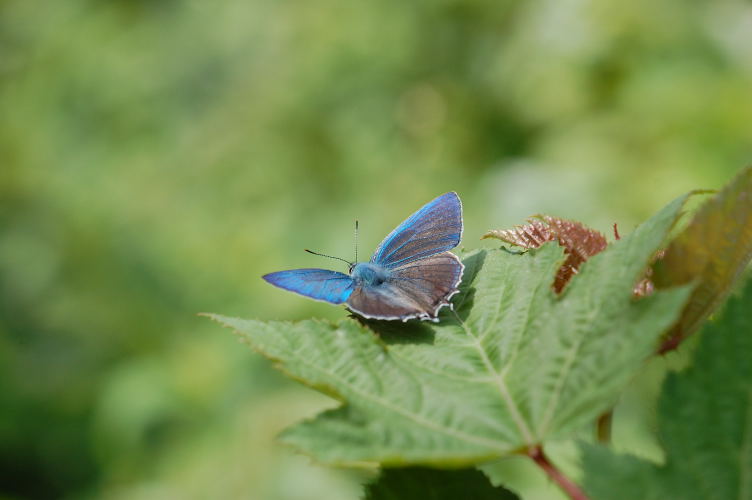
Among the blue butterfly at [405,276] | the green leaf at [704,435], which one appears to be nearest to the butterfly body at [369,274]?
the blue butterfly at [405,276]

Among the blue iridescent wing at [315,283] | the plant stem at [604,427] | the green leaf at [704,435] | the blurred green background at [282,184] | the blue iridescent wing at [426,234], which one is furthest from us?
the blurred green background at [282,184]

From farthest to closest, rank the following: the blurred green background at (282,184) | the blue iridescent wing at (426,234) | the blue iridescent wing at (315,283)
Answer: the blurred green background at (282,184) < the blue iridescent wing at (426,234) < the blue iridescent wing at (315,283)

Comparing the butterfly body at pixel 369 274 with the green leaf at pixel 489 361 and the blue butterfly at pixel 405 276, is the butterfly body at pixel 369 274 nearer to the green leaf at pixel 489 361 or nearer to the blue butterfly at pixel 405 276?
the blue butterfly at pixel 405 276

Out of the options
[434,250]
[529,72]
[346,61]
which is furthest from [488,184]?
[434,250]

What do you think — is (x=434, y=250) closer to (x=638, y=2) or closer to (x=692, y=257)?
(x=692, y=257)

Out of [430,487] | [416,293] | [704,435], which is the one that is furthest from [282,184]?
[704,435]

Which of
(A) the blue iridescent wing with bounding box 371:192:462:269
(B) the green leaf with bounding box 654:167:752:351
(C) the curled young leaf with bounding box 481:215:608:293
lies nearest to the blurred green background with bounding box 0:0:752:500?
(A) the blue iridescent wing with bounding box 371:192:462:269

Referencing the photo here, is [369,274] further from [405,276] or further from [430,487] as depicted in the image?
[430,487]
